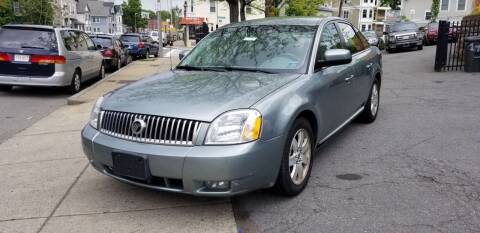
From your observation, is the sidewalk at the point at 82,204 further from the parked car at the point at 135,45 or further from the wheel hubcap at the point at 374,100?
the parked car at the point at 135,45

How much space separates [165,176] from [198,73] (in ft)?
4.81

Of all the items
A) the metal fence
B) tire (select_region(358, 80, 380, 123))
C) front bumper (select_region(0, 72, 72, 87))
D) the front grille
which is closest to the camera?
the front grille

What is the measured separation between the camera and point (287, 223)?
140 inches

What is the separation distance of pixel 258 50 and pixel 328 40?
859mm

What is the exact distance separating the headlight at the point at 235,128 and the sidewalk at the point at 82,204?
709 mm

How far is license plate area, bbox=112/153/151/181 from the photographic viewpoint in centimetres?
343

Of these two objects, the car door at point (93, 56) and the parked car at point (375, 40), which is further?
the car door at point (93, 56)

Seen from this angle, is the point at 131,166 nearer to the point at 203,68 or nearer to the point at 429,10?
the point at 203,68

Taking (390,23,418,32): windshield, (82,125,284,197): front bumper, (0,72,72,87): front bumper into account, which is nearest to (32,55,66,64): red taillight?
(0,72,72,87): front bumper

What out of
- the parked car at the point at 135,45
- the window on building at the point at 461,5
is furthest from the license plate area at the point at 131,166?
the window on building at the point at 461,5

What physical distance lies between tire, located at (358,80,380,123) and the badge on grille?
3.90 m

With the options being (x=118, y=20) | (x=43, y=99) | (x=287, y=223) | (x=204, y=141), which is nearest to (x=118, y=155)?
(x=204, y=141)

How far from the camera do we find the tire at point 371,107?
21.5ft

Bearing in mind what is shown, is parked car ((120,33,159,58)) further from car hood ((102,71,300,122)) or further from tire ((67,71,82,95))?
car hood ((102,71,300,122))
